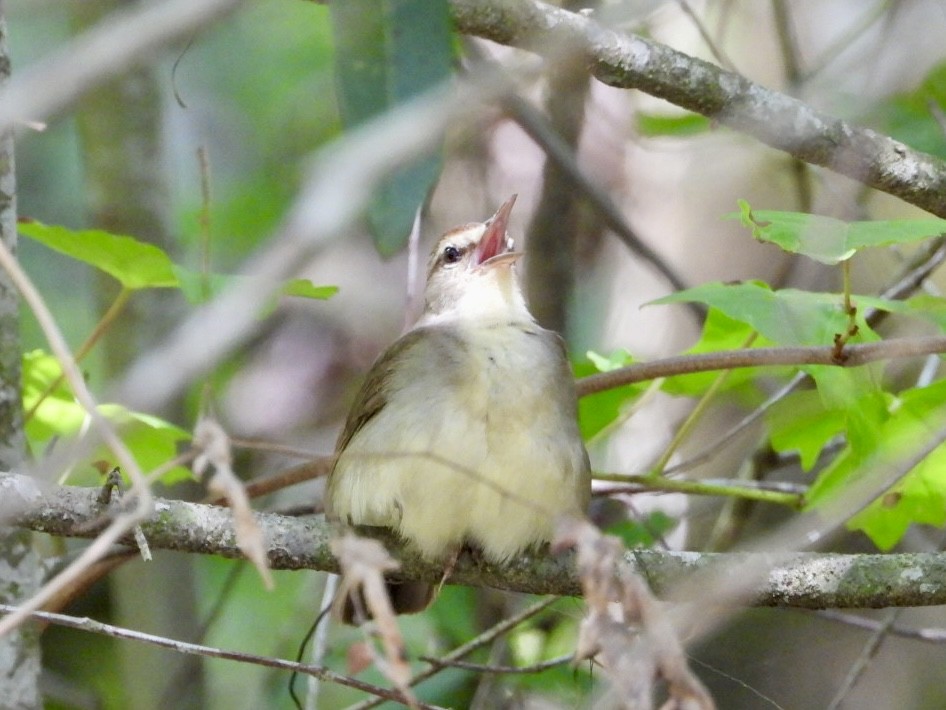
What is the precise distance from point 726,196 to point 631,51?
10.1ft

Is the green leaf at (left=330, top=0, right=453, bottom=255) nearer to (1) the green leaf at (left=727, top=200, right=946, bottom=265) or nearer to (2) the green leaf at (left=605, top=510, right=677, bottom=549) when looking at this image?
(1) the green leaf at (left=727, top=200, right=946, bottom=265)

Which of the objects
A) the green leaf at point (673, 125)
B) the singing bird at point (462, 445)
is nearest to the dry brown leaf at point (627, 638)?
the singing bird at point (462, 445)

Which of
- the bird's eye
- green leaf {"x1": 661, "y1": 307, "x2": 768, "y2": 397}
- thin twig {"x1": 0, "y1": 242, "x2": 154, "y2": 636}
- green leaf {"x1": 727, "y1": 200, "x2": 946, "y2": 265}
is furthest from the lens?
the bird's eye

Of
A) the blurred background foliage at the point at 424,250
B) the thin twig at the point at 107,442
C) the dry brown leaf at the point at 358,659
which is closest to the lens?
the thin twig at the point at 107,442

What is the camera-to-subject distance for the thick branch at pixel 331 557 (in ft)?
8.12

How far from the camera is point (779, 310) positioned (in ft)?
9.11

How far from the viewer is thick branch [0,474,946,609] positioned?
247cm

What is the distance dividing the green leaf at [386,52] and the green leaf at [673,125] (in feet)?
6.99

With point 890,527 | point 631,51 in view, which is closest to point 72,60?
point 631,51

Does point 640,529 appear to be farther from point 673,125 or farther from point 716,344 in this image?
point 673,125

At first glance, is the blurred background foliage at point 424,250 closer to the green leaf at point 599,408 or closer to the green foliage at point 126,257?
the green leaf at point 599,408

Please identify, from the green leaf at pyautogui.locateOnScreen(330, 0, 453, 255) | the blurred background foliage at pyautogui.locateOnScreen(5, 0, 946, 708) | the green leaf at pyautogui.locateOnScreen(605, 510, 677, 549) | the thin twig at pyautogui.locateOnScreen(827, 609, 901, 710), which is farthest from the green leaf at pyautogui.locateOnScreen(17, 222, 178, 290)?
the thin twig at pyautogui.locateOnScreen(827, 609, 901, 710)

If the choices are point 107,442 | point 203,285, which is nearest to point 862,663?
point 203,285

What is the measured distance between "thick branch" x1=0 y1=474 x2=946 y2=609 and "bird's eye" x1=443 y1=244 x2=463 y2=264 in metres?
1.34
